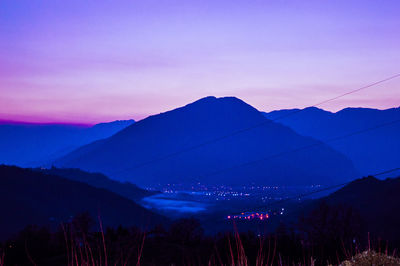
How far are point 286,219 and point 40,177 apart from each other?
10439 centimetres

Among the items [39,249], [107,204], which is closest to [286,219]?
[107,204]

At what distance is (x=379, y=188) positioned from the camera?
197 m

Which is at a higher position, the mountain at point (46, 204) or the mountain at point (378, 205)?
the mountain at point (46, 204)

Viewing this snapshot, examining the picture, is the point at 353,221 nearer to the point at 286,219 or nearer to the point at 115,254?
the point at 115,254

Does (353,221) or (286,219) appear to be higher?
(353,221)

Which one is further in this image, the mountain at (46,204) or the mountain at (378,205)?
the mountain at (46,204)

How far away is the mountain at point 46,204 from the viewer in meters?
149

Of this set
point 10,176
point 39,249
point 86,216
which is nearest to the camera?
point 39,249

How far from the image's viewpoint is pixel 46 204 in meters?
169

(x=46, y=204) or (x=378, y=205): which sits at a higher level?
(x=46, y=204)

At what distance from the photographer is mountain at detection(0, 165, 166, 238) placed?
149 meters

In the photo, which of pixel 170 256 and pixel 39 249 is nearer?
pixel 170 256

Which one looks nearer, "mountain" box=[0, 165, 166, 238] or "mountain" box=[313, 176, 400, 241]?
"mountain" box=[313, 176, 400, 241]

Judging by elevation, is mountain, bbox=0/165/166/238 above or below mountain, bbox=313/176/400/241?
above
